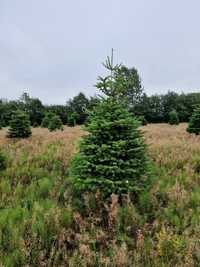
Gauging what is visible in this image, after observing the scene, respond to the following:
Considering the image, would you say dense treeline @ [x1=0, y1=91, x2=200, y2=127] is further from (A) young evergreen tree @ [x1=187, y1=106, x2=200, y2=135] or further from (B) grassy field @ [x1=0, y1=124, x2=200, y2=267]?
(B) grassy field @ [x1=0, y1=124, x2=200, y2=267]

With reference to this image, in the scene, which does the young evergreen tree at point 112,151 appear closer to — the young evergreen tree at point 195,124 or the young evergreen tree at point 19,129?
the young evergreen tree at point 19,129

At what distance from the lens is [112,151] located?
553 centimetres

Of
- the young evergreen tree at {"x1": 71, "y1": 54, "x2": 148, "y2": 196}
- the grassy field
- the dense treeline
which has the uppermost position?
the dense treeline

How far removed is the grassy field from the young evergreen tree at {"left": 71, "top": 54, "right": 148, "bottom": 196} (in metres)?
0.30

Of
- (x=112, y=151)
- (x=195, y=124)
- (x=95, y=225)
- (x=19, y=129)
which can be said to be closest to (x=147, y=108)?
(x=195, y=124)

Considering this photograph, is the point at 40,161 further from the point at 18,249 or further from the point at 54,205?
the point at 18,249

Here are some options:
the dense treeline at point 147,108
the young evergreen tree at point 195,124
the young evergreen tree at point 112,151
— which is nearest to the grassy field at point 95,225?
the young evergreen tree at point 112,151

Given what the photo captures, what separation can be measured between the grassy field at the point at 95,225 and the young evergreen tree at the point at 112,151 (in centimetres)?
30

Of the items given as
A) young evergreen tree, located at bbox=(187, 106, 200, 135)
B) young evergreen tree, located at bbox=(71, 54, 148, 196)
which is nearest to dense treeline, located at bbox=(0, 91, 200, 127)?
young evergreen tree, located at bbox=(187, 106, 200, 135)

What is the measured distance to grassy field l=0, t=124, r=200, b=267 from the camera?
12.3 ft

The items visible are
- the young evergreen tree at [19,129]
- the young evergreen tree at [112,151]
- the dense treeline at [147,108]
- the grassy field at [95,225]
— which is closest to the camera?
the grassy field at [95,225]

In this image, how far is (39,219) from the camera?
467cm

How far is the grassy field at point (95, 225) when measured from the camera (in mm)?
3754

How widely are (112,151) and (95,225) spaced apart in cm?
145
